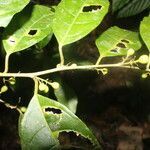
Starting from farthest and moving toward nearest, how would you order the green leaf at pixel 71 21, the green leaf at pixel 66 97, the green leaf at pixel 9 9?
1. the green leaf at pixel 66 97
2. the green leaf at pixel 71 21
3. the green leaf at pixel 9 9

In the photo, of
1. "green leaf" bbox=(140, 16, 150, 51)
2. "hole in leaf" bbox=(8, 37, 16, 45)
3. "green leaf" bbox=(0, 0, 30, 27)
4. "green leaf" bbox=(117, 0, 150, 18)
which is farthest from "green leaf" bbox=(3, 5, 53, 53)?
"green leaf" bbox=(117, 0, 150, 18)

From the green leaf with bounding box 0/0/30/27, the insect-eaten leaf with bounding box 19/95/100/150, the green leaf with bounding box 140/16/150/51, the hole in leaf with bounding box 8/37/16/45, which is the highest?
the green leaf with bounding box 0/0/30/27

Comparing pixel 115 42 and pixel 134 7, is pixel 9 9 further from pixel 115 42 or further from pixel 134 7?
pixel 134 7

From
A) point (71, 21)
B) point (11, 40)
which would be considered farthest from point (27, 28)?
point (71, 21)

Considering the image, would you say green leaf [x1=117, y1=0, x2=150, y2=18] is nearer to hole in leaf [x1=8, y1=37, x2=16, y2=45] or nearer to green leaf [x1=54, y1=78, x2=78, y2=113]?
green leaf [x1=54, y1=78, x2=78, y2=113]

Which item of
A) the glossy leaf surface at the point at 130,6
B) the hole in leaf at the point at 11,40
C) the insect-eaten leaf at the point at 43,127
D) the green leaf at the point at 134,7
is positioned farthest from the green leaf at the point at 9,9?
the green leaf at the point at 134,7

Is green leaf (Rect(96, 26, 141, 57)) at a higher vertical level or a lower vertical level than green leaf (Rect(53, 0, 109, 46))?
lower

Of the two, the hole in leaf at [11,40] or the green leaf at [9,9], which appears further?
the hole in leaf at [11,40]

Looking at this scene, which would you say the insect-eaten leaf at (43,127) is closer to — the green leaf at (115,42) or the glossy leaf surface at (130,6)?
the green leaf at (115,42)
